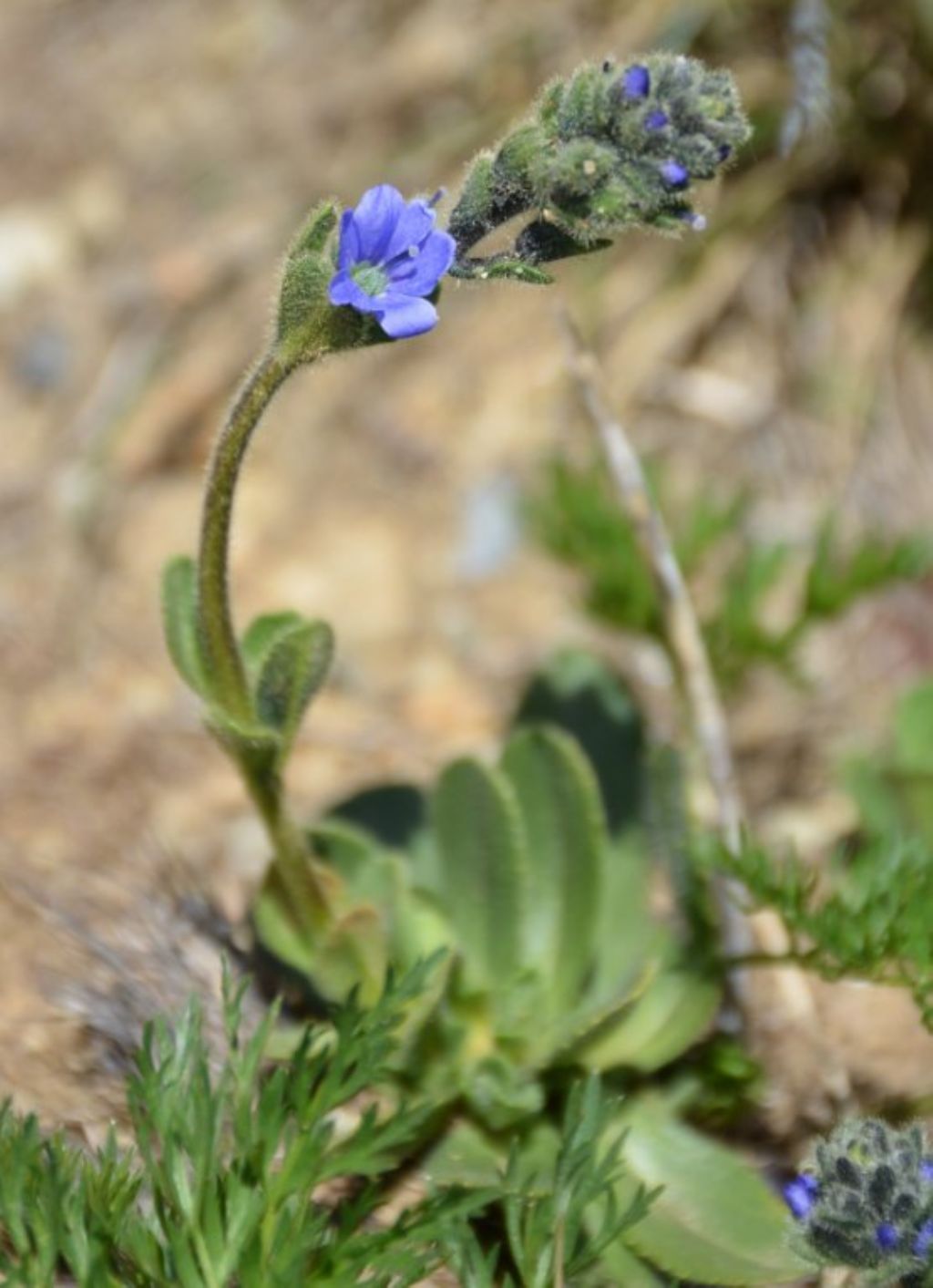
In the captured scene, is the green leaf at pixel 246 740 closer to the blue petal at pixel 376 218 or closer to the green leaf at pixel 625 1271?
the blue petal at pixel 376 218

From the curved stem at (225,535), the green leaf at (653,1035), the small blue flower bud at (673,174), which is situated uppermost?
the small blue flower bud at (673,174)

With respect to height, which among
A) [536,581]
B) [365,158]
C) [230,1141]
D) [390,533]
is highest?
[365,158]

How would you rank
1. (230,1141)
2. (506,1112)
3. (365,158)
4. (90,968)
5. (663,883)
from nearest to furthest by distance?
1. (230,1141)
2. (506,1112)
3. (90,968)
4. (663,883)
5. (365,158)

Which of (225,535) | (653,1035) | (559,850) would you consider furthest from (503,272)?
(653,1035)

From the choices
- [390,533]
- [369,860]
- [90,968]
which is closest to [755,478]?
[390,533]

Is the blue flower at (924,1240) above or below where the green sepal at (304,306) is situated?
below

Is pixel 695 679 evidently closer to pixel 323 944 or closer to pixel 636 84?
pixel 323 944

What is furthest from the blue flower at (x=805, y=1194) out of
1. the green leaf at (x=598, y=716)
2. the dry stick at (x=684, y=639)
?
the green leaf at (x=598, y=716)

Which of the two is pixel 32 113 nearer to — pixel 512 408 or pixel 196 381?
pixel 196 381
